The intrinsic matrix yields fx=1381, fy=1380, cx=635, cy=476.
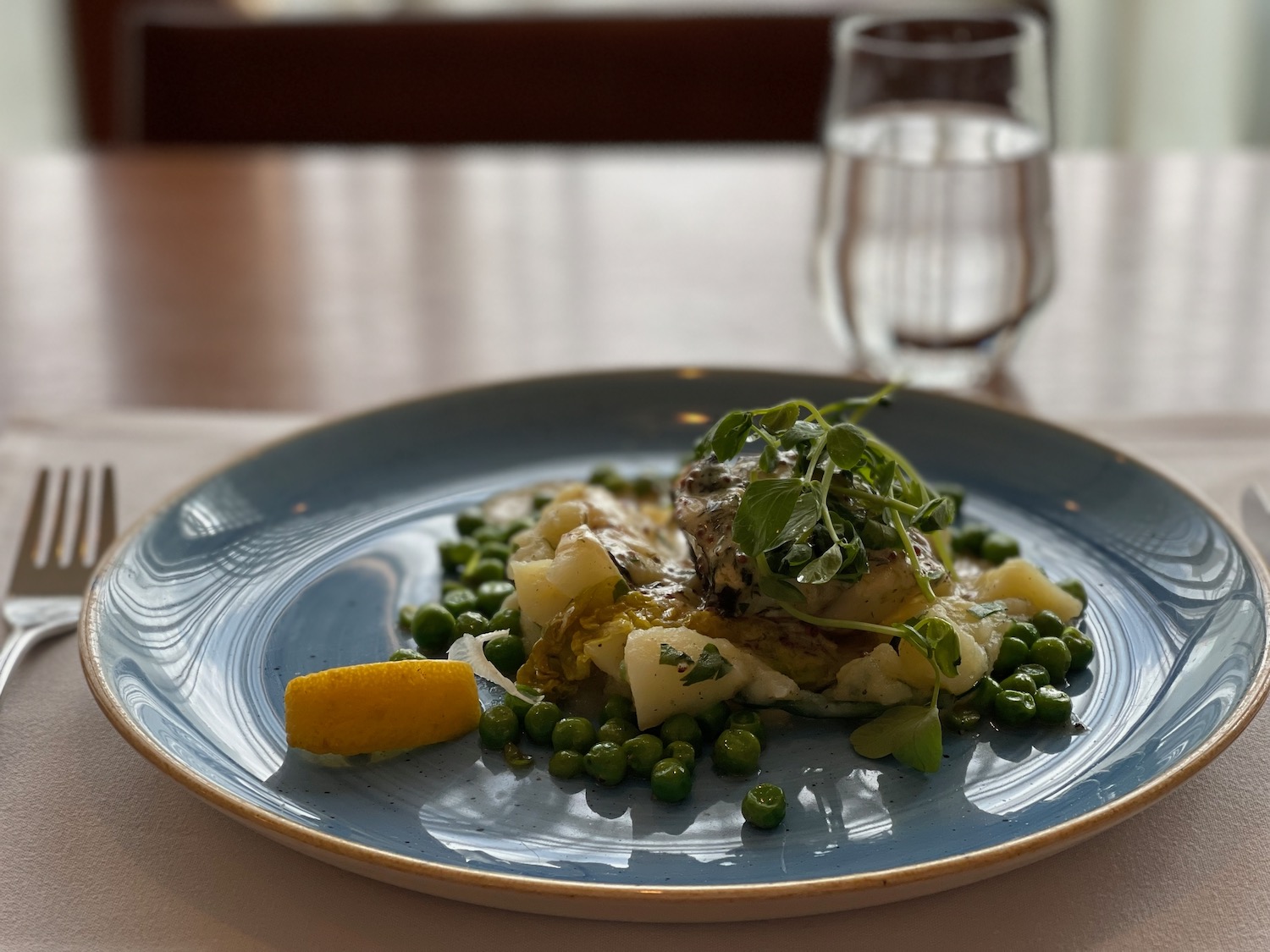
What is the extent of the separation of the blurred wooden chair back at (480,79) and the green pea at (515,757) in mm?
4145

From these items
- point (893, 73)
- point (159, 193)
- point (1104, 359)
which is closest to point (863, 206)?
point (893, 73)

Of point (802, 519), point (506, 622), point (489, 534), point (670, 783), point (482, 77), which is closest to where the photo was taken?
point (670, 783)

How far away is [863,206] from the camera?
2.98 m

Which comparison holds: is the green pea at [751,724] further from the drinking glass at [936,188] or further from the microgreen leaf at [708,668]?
the drinking glass at [936,188]

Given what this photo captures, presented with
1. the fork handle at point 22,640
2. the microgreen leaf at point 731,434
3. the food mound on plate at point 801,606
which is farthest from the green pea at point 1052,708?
the fork handle at point 22,640

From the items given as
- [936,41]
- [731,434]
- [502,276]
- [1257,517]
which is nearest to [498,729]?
[731,434]

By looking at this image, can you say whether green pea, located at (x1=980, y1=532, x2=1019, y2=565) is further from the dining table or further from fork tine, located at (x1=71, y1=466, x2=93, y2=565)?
fork tine, located at (x1=71, y1=466, x2=93, y2=565)

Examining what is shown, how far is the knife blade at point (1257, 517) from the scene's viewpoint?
242cm

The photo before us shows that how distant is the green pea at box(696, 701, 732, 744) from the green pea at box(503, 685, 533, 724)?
237 millimetres

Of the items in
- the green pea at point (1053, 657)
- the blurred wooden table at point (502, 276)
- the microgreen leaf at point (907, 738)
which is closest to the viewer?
the microgreen leaf at point (907, 738)

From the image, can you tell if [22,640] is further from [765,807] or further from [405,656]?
[765,807]

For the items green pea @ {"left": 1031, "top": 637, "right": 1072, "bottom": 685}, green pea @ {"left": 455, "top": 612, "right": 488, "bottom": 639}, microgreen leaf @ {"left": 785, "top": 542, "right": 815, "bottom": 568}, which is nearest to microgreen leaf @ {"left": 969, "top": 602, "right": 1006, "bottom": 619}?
green pea @ {"left": 1031, "top": 637, "right": 1072, "bottom": 685}

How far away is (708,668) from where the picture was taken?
1.89m

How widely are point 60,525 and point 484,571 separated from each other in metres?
0.82
